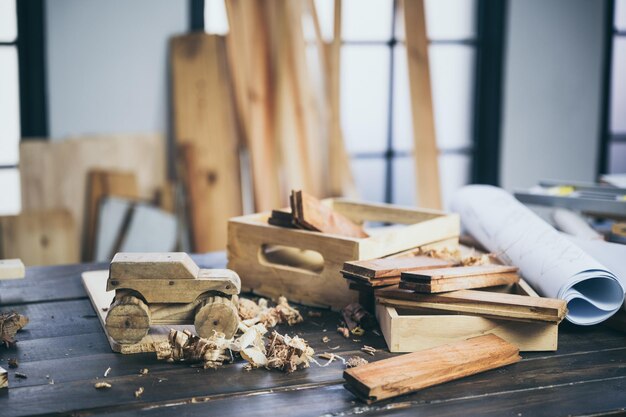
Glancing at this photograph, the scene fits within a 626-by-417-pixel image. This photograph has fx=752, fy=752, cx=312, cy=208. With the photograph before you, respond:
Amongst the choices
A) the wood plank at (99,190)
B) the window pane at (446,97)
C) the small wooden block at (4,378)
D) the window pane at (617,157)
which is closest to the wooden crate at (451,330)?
the small wooden block at (4,378)

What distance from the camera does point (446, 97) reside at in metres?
3.71

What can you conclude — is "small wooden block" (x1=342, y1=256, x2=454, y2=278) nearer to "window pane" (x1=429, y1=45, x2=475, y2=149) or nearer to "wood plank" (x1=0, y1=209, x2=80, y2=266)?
"wood plank" (x1=0, y1=209, x2=80, y2=266)

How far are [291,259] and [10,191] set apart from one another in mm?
1858

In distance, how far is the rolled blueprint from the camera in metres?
1.42

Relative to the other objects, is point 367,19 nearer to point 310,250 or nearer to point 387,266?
point 310,250

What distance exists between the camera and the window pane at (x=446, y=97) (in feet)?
11.8

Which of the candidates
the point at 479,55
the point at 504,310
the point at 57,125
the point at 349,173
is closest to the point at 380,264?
the point at 504,310

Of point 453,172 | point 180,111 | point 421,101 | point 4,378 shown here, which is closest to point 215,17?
point 180,111

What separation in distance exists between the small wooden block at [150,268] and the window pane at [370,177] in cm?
235

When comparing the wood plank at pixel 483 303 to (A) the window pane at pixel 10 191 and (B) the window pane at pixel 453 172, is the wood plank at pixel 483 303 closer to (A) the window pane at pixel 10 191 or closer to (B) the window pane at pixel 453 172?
(A) the window pane at pixel 10 191

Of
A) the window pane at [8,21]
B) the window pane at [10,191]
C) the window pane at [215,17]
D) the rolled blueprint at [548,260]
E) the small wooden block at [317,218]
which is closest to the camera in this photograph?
the rolled blueprint at [548,260]

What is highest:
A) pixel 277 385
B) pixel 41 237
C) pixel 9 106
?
pixel 9 106

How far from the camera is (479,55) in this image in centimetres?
371

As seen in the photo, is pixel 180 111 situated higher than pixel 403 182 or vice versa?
pixel 180 111
